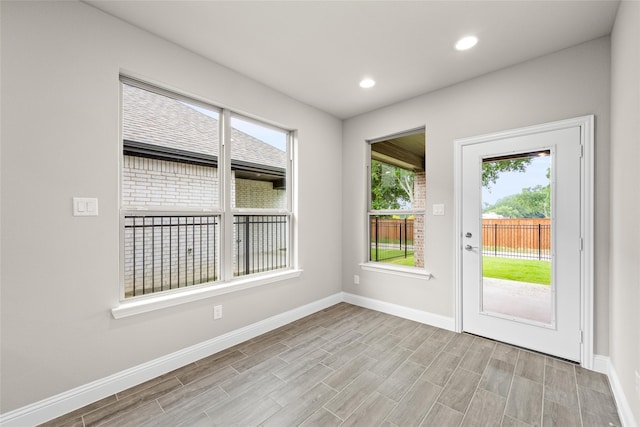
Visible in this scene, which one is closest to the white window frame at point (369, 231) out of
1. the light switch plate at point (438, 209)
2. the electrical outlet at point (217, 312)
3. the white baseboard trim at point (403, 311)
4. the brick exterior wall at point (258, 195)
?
the light switch plate at point (438, 209)

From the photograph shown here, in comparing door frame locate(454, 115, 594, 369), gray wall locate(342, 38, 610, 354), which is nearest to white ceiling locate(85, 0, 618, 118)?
gray wall locate(342, 38, 610, 354)

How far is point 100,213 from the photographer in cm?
191

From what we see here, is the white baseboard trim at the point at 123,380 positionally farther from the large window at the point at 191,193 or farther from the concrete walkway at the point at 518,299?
the concrete walkway at the point at 518,299

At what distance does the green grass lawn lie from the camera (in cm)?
245

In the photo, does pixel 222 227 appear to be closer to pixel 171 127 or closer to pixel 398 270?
pixel 171 127

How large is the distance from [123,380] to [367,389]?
5.91 feet

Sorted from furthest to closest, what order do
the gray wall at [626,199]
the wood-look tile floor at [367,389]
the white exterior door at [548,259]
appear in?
the white exterior door at [548,259] < the wood-look tile floor at [367,389] < the gray wall at [626,199]

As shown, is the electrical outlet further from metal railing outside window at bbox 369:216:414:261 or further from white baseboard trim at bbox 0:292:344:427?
metal railing outside window at bbox 369:216:414:261

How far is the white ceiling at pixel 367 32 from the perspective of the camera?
6.20 ft

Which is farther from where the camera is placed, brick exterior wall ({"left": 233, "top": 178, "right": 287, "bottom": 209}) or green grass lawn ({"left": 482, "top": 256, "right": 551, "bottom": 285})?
brick exterior wall ({"left": 233, "top": 178, "right": 287, "bottom": 209})

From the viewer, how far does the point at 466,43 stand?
7.45ft

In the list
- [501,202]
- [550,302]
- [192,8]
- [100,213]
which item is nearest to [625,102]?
[501,202]

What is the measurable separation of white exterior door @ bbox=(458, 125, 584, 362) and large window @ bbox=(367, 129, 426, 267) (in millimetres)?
552

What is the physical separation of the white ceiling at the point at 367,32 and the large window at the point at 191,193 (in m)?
0.55
